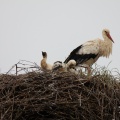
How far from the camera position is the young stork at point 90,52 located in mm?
9086

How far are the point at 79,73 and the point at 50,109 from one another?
849 mm

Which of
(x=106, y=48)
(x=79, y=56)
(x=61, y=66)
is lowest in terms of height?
(x=61, y=66)

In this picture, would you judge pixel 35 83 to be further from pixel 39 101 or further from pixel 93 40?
pixel 93 40

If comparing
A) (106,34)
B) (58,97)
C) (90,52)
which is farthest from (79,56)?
Answer: (58,97)

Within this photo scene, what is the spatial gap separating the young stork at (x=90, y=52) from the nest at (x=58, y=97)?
8.49 ft

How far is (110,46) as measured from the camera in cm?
933

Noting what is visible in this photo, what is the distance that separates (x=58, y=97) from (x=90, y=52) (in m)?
3.12

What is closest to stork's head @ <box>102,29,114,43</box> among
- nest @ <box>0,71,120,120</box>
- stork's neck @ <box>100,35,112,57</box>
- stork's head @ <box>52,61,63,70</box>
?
stork's neck @ <box>100,35,112,57</box>

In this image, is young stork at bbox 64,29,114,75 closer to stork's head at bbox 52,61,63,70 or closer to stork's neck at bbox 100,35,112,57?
stork's neck at bbox 100,35,112,57

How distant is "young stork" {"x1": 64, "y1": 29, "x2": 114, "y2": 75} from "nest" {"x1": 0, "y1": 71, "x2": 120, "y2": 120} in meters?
2.59

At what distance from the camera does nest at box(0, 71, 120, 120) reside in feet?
19.5

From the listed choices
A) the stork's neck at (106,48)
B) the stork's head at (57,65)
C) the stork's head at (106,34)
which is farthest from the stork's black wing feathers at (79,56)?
the stork's head at (57,65)

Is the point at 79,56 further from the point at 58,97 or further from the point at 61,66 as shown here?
the point at 58,97

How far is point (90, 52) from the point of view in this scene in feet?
29.9
